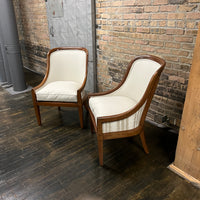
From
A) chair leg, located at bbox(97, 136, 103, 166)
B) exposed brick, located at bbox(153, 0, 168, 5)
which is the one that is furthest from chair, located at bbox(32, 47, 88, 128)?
exposed brick, located at bbox(153, 0, 168, 5)

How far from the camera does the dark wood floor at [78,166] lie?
1.57 m

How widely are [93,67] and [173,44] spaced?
56.0 inches

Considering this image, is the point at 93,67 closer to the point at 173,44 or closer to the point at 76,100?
the point at 76,100

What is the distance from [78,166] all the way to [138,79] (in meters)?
1.09

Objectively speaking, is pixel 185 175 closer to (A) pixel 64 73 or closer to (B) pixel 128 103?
(B) pixel 128 103

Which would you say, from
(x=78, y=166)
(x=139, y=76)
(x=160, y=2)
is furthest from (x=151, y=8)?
(x=78, y=166)

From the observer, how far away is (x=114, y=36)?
267cm

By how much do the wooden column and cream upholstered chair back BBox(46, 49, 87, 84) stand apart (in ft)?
5.09

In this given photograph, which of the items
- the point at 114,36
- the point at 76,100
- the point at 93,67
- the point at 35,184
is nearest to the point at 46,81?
the point at 76,100

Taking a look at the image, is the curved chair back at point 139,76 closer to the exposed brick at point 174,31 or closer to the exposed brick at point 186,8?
the exposed brick at point 174,31

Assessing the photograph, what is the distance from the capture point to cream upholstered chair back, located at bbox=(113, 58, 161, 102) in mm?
1904

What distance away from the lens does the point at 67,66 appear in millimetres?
2752

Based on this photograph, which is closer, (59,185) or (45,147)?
(59,185)

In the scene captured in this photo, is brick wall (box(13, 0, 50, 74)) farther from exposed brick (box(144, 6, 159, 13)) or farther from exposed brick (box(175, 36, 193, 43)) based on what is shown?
exposed brick (box(175, 36, 193, 43))
